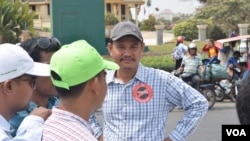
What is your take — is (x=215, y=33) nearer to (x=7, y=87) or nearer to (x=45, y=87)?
(x=45, y=87)

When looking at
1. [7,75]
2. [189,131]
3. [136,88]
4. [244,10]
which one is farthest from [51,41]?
[244,10]

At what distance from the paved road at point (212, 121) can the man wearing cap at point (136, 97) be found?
164 inches

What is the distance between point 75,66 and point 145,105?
1209mm

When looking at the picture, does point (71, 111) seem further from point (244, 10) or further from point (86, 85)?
point (244, 10)

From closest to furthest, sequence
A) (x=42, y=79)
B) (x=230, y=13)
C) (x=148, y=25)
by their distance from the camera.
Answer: (x=42, y=79) < (x=230, y=13) < (x=148, y=25)

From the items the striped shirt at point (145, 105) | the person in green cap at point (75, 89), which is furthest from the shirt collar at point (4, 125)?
the striped shirt at point (145, 105)

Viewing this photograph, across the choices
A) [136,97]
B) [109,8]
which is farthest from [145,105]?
[109,8]

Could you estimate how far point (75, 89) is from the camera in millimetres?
2326

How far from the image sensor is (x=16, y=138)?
2.36 metres

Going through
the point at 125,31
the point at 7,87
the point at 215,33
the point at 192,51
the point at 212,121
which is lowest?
the point at 212,121

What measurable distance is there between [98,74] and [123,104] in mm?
1125

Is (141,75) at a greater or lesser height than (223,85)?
greater

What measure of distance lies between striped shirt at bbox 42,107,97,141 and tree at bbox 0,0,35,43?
24.5 m

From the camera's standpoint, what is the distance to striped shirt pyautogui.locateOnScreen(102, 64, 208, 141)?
134 inches
